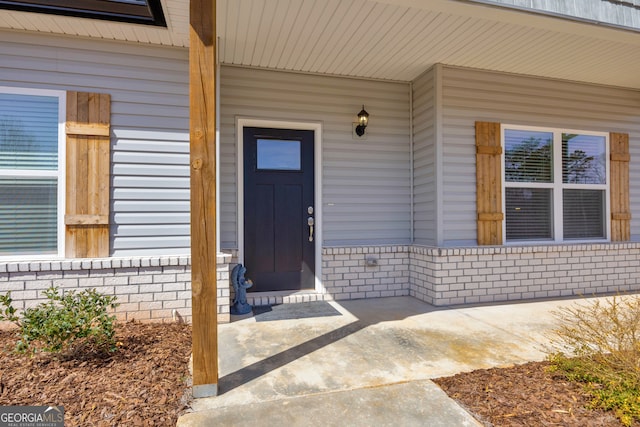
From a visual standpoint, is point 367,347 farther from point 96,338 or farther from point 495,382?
point 96,338

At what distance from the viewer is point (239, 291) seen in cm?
383

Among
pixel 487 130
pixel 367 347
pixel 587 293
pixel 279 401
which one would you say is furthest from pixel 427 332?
pixel 587 293

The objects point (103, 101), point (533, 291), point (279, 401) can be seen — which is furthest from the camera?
point (533, 291)

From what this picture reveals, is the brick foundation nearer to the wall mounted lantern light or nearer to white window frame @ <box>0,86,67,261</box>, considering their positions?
white window frame @ <box>0,86,67,261</box>

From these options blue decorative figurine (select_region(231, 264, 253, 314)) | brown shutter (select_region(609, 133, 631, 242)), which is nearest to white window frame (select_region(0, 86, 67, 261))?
blue decorative figurine (select_region(231, 264, 253, 314))

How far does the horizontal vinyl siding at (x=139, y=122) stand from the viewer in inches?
130

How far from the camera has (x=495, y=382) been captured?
7.32 feet

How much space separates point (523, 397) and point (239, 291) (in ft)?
8.81

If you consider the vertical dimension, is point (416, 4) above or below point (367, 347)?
above

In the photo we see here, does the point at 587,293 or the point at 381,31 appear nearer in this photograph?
the point at 381,31

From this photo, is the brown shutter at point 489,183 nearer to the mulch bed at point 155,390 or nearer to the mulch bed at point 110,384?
the mulch bed at point 155,390

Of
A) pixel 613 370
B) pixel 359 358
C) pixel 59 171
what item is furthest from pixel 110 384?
pixel 613 370

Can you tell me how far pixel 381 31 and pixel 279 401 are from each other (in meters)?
3.17

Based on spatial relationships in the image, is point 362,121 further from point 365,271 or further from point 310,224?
point 365,271
